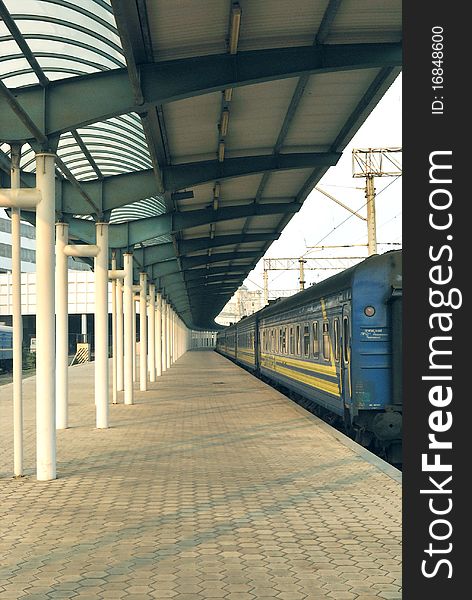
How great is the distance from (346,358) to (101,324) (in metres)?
4.80

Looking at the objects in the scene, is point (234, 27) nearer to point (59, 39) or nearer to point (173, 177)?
point (59, 39)

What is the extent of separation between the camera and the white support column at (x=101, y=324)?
15.6 meters

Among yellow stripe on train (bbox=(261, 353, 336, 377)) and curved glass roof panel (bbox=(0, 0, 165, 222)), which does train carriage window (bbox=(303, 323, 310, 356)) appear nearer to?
yellow stripe on train (bbox=(261, 353, 336, 377))

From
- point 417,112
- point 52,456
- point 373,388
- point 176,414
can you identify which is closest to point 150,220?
point 176,414

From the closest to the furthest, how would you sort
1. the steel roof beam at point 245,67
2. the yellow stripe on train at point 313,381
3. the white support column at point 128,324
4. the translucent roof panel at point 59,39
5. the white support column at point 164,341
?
1. the translucent roof panel at point 59,39
2. the steel roof beam at point 245,67
3. the yellow stripe on train at point 313,381
4. the white support column at point 128,324
5. the white support column at point 164,341

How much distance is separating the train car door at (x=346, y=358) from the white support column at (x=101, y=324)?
4.43m

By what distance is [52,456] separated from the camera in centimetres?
1048

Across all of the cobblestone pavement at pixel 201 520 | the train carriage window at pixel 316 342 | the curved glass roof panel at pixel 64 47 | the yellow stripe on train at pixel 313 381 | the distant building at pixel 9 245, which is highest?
the distant building at pixel 9 245

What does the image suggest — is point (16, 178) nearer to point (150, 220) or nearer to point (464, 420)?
point (464, 420)

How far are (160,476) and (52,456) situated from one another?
4.28 ft

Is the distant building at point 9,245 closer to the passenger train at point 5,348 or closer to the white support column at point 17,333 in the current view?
the passenger train at point 5,348

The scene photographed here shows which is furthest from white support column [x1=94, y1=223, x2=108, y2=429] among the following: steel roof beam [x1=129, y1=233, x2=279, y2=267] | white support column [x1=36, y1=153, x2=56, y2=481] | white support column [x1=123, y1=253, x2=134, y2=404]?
steel roof beam [x1=129, y1=233, x2=279, y2=267]

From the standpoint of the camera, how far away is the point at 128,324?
2102 cm

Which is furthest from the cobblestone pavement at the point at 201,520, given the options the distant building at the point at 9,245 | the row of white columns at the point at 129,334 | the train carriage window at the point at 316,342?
the distant building at the point at 9,245
